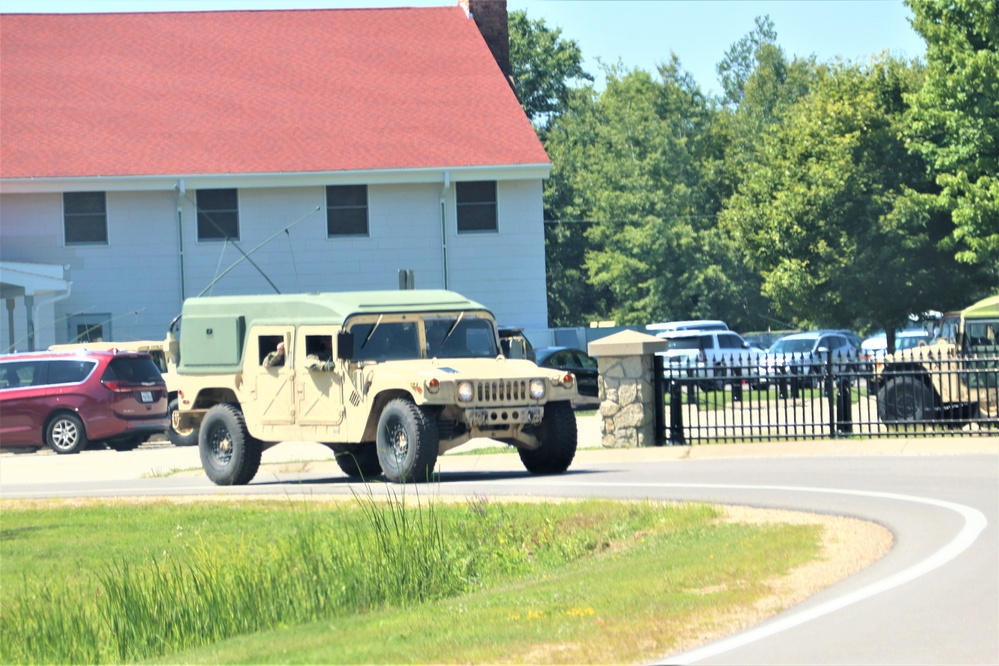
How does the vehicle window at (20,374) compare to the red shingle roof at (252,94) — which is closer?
the vehicle window at (20,374)

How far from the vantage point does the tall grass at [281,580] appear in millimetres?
10516

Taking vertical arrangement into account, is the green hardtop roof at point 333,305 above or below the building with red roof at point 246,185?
below

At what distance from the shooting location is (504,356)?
17.5 m

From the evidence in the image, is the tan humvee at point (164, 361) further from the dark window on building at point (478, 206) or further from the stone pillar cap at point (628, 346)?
the stone pillar cap at point (628, 346)

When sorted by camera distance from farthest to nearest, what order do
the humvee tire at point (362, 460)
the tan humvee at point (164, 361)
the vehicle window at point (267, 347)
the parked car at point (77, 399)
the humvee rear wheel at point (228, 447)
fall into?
the tan humvee at point (164, 361)
the parked car at point (77, 399)
the humvee tire at point (362, 460)
the humvee rear wheel at point (228, 447)
the vehicle window at point (267, 347)

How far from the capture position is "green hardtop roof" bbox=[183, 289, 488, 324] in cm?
1695

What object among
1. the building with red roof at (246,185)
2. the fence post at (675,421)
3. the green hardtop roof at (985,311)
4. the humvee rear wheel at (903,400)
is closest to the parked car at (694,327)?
the building with red roof at (246,185)

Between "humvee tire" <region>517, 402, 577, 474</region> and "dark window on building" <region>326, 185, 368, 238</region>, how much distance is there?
61.1 ft

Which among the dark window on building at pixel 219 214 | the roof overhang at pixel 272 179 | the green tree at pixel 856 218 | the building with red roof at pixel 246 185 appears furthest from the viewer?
the green tree at pixel 856 218

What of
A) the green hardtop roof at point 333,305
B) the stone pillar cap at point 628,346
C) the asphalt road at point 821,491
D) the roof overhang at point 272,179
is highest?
the roof overhang at point 272,179

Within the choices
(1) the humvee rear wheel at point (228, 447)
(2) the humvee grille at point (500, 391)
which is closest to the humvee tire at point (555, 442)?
(2) the humvee grille at point (500, 391)

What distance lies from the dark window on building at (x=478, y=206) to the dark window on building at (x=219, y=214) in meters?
5.46

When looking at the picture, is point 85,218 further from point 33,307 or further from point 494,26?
point 494,26

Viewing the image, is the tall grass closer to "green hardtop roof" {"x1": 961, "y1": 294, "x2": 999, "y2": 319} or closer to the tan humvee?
"green hardtop roof" {"x1": 961, "y1": 294, "x2": 999, "y2": 319}
